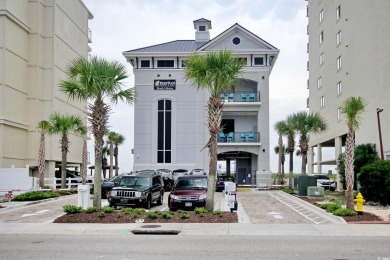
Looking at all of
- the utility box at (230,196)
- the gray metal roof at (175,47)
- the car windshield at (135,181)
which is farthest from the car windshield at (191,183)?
the gray metal roof at (175,47)

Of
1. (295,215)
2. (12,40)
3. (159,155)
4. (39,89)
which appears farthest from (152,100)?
(295,215)

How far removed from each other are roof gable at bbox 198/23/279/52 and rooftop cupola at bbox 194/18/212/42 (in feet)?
14.8

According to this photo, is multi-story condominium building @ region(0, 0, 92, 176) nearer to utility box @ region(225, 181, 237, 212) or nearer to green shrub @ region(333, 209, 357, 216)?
utility box @ region(225, 181, 237, 212)

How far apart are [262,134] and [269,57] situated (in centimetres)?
761

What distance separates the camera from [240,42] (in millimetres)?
45469

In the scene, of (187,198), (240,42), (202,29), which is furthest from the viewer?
(202,29)

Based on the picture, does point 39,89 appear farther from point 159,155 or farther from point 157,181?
point 157,181

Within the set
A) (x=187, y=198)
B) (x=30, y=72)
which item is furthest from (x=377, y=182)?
(x=30, y=72)

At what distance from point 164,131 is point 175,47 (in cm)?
893

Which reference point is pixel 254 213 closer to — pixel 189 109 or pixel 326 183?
pixel 326 183

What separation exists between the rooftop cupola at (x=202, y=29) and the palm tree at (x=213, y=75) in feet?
102

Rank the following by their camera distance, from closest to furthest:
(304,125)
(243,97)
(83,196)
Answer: (83,196), (304,125), (243,97)

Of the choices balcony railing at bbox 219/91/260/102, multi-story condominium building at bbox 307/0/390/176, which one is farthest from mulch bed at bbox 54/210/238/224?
balcony railing at bbox 219/91/260/102

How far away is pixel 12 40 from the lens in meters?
38.2
